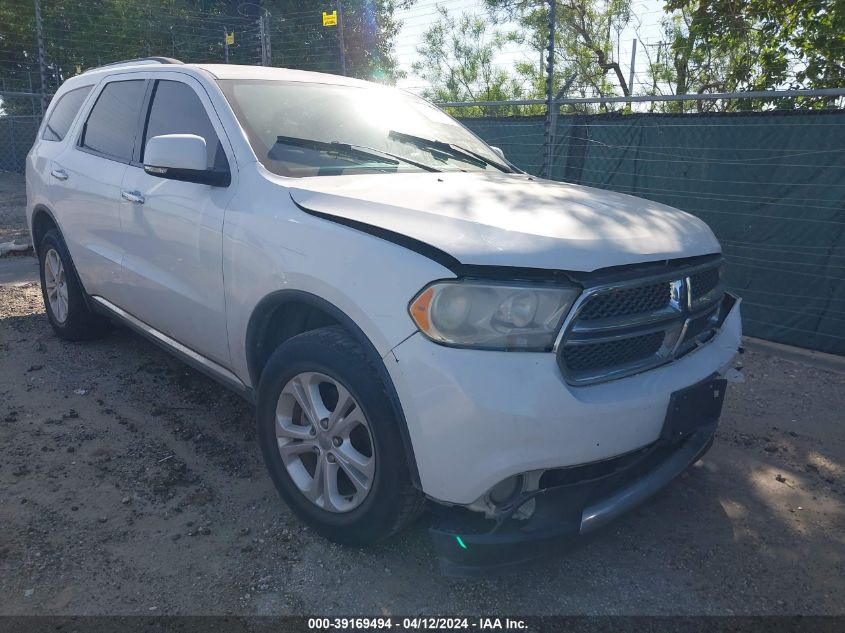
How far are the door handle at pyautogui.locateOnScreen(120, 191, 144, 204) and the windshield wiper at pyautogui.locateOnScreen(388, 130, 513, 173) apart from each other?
134 cm

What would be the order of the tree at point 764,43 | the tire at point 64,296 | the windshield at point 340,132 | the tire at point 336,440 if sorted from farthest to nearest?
the tree at point 764,43
the tire at point 64,296
the windshield at point 340,132
the tire at point 336,440

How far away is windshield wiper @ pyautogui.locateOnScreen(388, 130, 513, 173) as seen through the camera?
3.50 meters

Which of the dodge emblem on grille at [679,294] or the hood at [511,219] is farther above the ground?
the hood at [511,219]

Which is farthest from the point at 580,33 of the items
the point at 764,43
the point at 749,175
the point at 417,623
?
the point at 417,623

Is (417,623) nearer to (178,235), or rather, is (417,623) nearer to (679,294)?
(679,294)

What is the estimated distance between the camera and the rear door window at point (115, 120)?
12.9ft

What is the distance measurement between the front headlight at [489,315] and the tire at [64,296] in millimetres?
3440

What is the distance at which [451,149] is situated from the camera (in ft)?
12.0

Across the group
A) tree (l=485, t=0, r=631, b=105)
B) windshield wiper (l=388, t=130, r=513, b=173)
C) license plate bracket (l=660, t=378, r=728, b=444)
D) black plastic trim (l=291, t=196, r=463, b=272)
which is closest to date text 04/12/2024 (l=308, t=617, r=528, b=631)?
license plate bracket (l=660, t=378, r=728, b=444)

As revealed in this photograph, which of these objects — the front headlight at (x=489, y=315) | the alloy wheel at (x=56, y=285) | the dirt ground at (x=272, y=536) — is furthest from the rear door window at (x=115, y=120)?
the front headlight at (x=489, y=315)

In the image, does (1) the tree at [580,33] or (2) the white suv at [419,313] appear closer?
(2) the white suv at [419,313]

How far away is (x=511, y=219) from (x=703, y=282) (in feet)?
3.01

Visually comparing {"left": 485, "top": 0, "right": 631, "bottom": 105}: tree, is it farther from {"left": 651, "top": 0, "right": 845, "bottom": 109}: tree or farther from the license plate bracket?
the license plate bracket

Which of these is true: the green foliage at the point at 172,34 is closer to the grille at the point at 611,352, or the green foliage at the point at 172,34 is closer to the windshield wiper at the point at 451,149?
the windshield wiper at the point at 451,149
